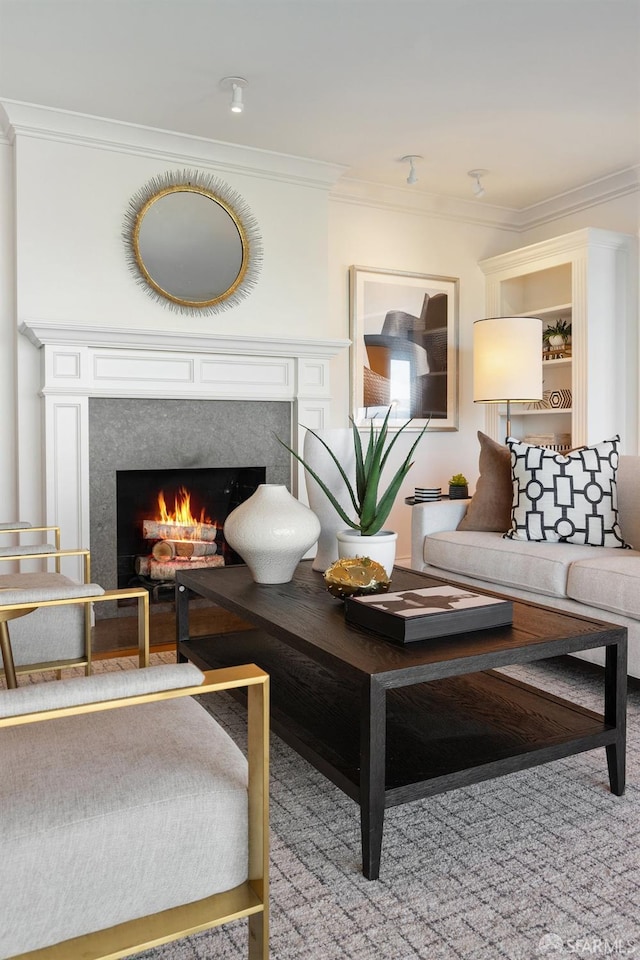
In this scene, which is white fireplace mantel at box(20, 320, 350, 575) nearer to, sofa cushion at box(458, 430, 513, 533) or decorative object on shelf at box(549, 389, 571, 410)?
sofa cushion at box(458, 430, 513, 533)

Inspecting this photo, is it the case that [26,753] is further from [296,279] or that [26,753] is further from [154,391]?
[296,279]

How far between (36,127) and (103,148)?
321mm

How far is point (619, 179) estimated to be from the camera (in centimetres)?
441

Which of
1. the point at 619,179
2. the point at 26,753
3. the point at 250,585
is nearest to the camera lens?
the point at 26,753

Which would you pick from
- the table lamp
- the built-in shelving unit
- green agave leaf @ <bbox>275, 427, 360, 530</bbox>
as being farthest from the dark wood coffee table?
the built-in shelving unit

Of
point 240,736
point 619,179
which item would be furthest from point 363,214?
point 240,736

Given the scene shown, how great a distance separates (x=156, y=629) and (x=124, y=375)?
1.28m

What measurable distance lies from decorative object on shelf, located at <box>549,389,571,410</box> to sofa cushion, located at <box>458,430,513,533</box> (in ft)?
4.90

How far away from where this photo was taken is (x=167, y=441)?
12.8 feet

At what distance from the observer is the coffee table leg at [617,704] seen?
175cm

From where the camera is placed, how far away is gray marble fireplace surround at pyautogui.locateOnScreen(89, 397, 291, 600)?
3.72m

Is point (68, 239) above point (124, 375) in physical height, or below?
above

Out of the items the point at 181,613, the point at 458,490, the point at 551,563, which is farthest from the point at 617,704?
the point at 458,490

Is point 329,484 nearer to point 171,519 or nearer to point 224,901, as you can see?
point 224,901
